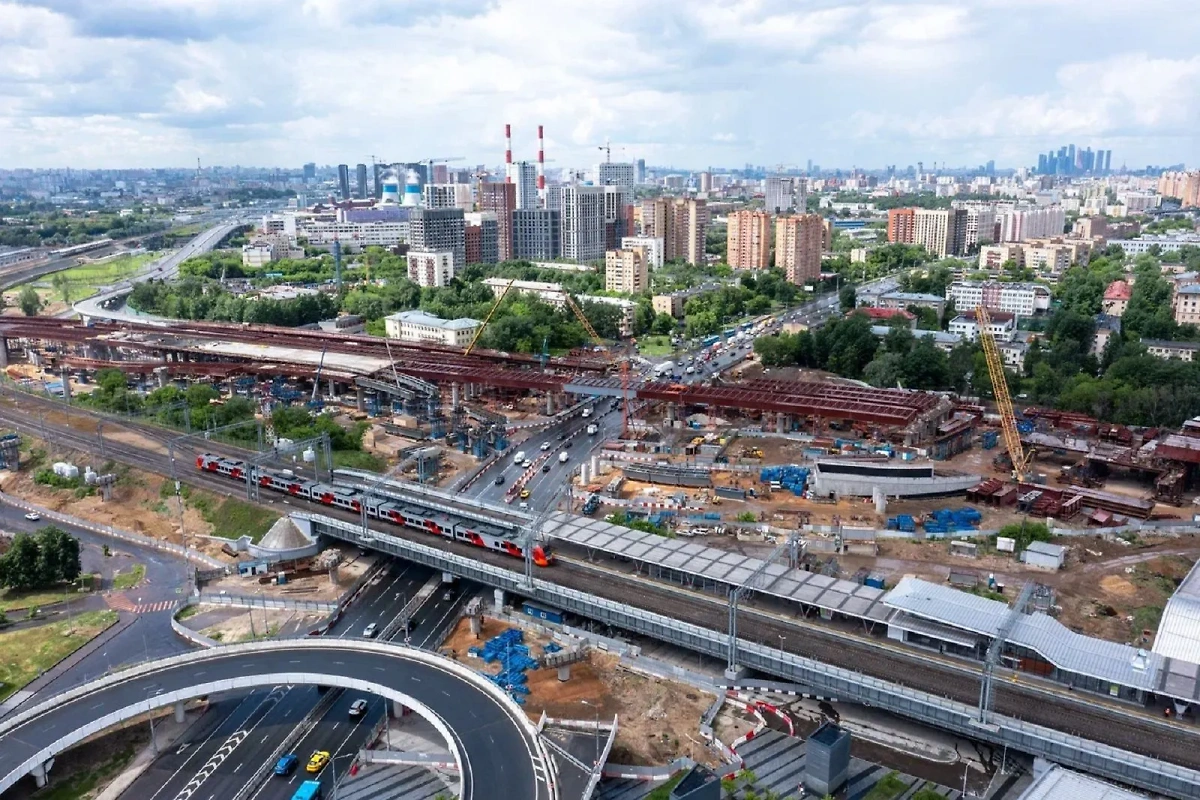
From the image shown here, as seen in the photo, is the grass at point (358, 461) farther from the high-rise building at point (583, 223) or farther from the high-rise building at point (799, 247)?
the high-rise building at point (583, 223)

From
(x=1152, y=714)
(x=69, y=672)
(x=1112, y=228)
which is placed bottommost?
(x=69, y=672)

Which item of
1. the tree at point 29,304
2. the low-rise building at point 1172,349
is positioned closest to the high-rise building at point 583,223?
the tree at point 29,304

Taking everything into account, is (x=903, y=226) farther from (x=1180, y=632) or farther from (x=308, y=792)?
(x=308, y=792)

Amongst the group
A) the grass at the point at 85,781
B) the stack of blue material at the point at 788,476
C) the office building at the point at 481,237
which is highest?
the office building at the point at 481,237

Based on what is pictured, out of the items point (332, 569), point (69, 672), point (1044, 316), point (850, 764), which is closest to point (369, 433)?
point (332, 569)

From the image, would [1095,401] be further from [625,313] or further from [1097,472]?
[625,313]

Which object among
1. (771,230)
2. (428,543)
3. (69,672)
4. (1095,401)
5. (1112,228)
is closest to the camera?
(69,672)
